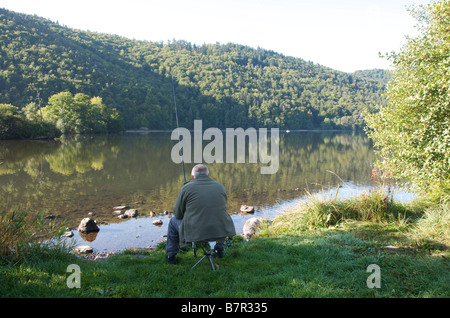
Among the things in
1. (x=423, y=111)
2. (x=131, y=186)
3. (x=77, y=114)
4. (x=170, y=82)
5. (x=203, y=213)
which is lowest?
(x=131, y=186)

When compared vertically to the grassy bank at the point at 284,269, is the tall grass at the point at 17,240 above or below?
above

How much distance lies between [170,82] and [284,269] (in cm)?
10889

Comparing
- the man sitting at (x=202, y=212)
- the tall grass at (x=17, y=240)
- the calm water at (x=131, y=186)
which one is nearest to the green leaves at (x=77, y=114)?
the calm water at (x=131, y=186)

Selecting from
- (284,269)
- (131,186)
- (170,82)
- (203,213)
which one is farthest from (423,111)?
(170,82)

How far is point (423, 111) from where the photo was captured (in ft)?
23.6

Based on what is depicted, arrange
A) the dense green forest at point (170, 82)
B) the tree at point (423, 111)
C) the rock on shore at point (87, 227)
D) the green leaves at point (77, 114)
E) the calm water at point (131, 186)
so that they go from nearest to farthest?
1. the tree at point (423, 111)
2. the rock on shore at point (87, 227)
3. the calm water at point (131, 186)
4. the green leaves at point (77, 114)
5. the dense green forest at point (170, 82)

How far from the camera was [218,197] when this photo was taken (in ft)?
15.6

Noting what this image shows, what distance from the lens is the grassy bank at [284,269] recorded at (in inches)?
148

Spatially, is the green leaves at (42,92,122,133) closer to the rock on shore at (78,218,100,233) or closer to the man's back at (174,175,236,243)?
the rock on shore at (78,218,100,233)

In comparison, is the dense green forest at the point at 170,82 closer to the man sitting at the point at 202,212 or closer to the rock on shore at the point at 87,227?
→ the rock on shore at the point at 87,227

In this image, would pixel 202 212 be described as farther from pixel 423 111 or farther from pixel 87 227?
pixel 87 227

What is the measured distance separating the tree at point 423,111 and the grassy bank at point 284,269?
129 cm

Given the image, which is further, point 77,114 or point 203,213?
point 77,114
